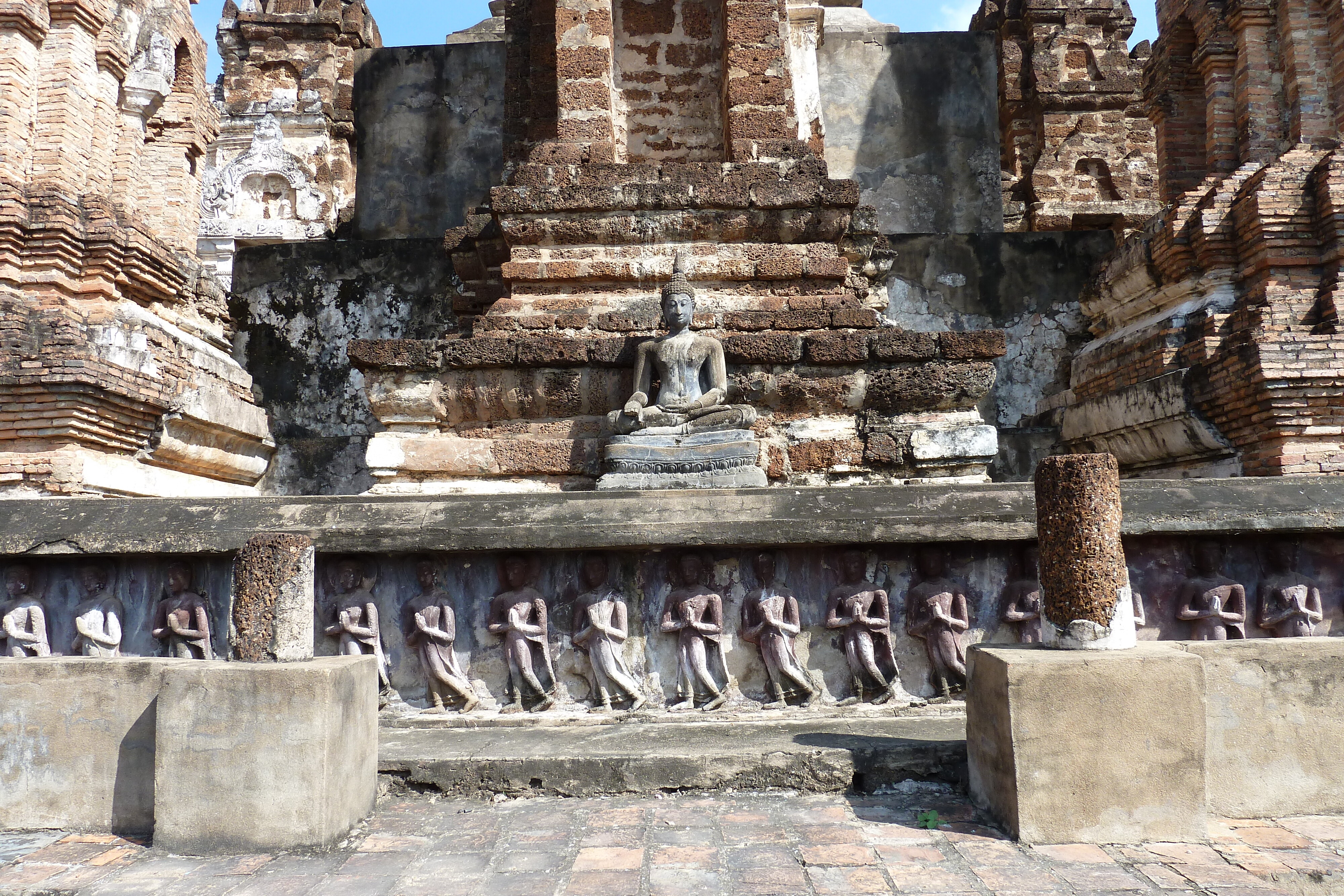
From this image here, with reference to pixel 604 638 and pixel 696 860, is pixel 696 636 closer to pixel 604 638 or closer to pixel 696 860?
pixel 604 638

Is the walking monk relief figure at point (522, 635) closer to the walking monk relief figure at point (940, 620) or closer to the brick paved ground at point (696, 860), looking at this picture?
the brick paved ground at point (696, 860)

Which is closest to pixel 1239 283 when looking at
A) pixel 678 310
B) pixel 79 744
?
pixel 678 310

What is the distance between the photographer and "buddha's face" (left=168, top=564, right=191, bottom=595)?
491 centimetres

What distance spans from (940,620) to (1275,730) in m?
1.44

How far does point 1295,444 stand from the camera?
25.5ft

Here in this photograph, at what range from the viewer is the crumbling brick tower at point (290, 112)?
17.6m

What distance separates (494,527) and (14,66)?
6.34 meters

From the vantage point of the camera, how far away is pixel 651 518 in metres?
4.91

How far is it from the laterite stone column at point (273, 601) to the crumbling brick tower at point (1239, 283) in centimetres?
707

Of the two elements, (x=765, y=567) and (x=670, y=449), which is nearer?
(x=765, y=567)

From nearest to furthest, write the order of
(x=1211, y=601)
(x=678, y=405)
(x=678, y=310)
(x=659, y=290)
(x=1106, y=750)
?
(x=1106, y=750), (x=1211, y=601), (x=678, y=405), (x=678, y=310), (x=659, y=290)

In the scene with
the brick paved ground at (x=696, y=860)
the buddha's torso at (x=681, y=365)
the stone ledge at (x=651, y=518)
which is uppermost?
the buddha's torso at (x=681, y=365)

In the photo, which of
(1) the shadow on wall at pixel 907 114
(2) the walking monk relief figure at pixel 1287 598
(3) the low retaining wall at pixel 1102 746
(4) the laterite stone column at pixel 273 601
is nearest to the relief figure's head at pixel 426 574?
(4) the laterite stone column at pixel 273 601

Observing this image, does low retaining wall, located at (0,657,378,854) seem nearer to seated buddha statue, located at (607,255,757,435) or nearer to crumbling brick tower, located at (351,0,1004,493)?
seated buddha statue, located at (607,255,757,435)
